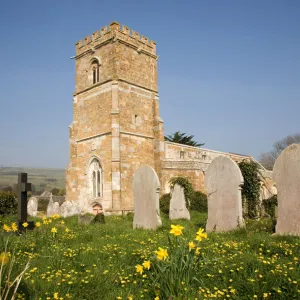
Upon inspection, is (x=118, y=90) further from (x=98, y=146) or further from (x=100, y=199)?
(x=100, y=199)

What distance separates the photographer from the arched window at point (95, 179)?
22.3m

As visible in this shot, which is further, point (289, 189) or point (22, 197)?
point (22, 197)

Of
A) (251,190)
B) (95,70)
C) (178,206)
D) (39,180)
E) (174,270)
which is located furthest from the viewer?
(39,180)

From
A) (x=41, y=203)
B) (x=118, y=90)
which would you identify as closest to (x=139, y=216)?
(x=118, y=90)

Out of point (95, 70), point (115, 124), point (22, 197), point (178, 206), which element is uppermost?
point (95, 70)

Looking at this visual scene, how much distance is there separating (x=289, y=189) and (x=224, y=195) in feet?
5.87

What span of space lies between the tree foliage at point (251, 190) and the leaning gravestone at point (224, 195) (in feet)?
16.1

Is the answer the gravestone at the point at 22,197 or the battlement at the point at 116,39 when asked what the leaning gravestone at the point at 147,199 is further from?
the battlement at the point at 116,39

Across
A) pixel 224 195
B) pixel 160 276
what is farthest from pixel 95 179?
pixel 160 276

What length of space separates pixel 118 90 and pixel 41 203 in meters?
17.4

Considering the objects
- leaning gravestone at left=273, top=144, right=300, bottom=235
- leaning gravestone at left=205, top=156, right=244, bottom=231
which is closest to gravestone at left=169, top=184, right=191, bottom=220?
leaning gravestone at left=205, top=156, right=244, bottom=231

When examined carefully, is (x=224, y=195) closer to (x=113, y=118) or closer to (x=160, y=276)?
(x=160, y=276)

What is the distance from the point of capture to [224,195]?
342 inches

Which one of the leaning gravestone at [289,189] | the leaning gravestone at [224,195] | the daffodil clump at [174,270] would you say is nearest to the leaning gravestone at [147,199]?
the leaning gravestone at [224,195]
